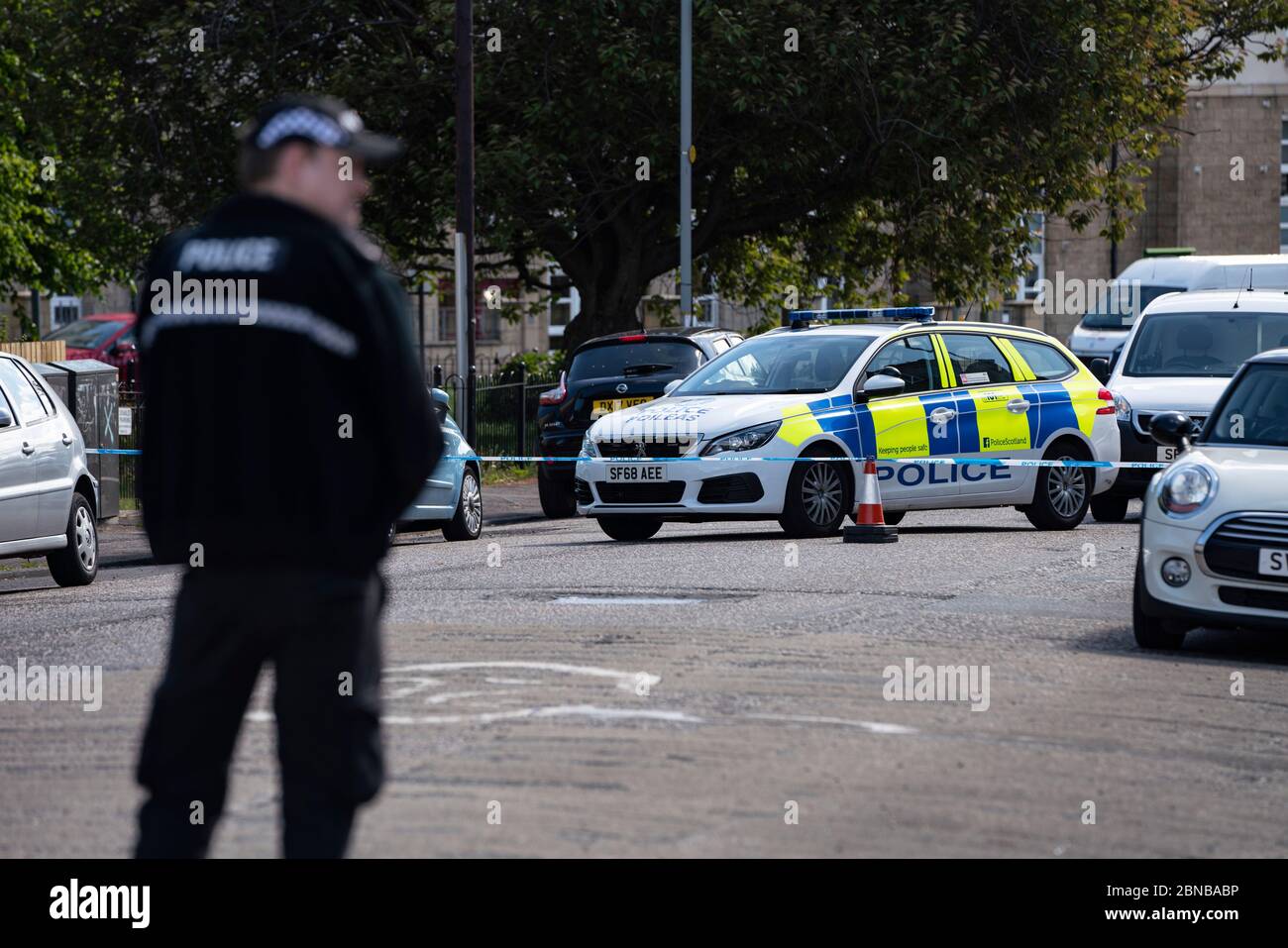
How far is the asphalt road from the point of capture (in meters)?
5.85

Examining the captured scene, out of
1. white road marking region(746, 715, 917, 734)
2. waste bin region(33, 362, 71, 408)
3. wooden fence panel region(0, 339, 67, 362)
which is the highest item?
wooden fence panel region(0, 339, 67, 362)

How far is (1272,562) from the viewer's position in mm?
9344

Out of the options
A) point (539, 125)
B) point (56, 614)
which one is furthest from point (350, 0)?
point (56, 614)

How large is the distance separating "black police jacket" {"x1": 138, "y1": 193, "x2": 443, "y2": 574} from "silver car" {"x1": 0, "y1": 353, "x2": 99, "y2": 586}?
9.28m

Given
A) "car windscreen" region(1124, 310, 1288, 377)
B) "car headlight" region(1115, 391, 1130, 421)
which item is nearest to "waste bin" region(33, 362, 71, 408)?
"car headlight" region(1115, 391, 1130, 421)

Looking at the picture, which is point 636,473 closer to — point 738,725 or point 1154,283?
point 738,725

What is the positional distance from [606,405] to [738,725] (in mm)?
11829

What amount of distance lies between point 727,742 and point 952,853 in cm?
162

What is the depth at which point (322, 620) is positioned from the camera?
399cm

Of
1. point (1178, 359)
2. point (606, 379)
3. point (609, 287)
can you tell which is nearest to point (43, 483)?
point (606, 379)

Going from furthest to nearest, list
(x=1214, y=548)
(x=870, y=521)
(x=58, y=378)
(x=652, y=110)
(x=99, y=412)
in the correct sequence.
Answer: (x=652, y=110), (x=99, y=412), (x=58, y=378), (x=870, y=521), (x=1214, y=548)

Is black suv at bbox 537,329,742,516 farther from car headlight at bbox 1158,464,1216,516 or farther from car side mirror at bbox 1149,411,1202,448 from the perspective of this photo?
car headlight at bbox 1158,464,1216,516

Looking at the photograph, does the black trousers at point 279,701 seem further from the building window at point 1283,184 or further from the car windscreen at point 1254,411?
the building window at point 1283,184

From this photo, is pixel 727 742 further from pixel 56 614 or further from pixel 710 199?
pixel 710 199
